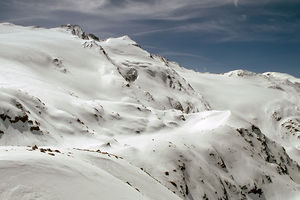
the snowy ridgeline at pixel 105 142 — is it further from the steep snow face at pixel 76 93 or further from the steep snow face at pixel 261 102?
the steep snow face at pixel 261 102

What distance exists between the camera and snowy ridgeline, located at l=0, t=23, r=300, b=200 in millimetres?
11852

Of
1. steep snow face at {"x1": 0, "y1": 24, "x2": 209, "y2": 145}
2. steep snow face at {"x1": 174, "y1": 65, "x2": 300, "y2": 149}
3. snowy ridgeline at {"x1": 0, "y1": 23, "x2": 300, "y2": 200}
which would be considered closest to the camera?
snowy ridgeline at {"x1": 0, "y1": 23, "x2": 300, "y2": 200}

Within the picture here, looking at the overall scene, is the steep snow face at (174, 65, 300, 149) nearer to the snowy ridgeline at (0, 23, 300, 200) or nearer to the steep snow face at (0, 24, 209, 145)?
the snowy ridgeline at (0, 23, 300, 200)

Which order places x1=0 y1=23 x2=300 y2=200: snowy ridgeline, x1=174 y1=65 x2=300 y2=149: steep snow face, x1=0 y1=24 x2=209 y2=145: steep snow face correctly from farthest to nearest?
x1=174 y1=65 x2=300 y2=149: steep snow face, x1=0 y1=24 x2=209 y2=145: steep snow face, x1=0 y1=23 x2=300 y2=200: snowy ridgeline

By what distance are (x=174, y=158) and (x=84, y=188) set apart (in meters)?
21.9

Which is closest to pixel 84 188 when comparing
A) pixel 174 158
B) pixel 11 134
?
pixel 11 134

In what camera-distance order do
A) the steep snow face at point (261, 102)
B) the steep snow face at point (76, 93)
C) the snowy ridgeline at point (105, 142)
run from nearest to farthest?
the snowy ridgeline at point (105, 142), the steep snow face at point (76, 93), the steep snow face at point (261, 102)

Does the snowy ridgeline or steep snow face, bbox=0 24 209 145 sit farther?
steep snow face, bbox=0 24 209 145

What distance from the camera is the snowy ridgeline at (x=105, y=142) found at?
11.9m

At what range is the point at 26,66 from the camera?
48.7m

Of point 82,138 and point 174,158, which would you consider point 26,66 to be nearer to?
point 82,138

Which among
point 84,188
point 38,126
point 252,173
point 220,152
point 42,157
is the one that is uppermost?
point 42,157

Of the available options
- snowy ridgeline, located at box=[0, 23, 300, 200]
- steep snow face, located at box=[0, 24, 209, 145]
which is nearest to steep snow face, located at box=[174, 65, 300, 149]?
snowy ridgeline, located at box=[0, 23, 300, 200]

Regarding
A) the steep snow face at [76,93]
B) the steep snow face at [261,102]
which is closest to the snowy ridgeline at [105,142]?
the steep snow face at [76,93]
